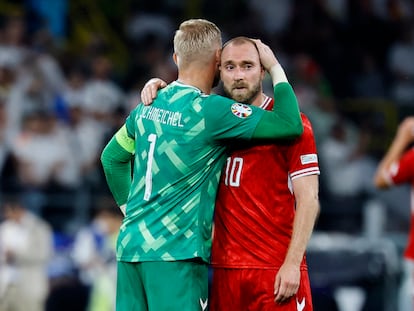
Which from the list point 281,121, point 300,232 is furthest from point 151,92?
point 300,232

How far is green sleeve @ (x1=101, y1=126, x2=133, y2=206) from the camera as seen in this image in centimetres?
596

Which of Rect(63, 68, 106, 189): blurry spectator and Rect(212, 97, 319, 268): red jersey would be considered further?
Rect(63, 68, 106, 189): blurry spectator

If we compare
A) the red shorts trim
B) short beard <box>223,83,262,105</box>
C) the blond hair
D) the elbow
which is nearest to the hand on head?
short beard <box>223,83,262,105</box>

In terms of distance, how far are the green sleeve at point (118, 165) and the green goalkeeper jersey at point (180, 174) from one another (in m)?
0.30

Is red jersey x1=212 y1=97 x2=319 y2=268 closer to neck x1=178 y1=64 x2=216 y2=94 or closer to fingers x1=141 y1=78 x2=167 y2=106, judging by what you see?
neck x1=178 y1=64 x2=216 y2=94

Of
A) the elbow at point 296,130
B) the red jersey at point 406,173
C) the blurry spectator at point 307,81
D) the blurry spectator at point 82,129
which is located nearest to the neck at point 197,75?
the elbow at point 296,130

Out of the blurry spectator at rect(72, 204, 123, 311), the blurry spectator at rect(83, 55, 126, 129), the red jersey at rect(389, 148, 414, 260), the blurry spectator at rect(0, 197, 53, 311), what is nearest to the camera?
the red jersey at rect(389, 148, 414, 260)

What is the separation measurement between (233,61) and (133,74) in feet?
30.8

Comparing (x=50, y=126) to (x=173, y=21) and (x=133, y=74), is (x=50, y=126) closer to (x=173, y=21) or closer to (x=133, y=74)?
(x=133, y=74)

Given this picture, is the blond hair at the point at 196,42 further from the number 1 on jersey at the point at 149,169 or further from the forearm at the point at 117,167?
the forearm at the point at 117,167

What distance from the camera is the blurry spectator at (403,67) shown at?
644 inches

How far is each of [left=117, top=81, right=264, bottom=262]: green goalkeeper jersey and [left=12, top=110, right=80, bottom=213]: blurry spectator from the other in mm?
7011

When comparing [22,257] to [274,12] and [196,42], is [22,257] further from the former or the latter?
[196,42]

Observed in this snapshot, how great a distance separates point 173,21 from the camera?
16062mm
